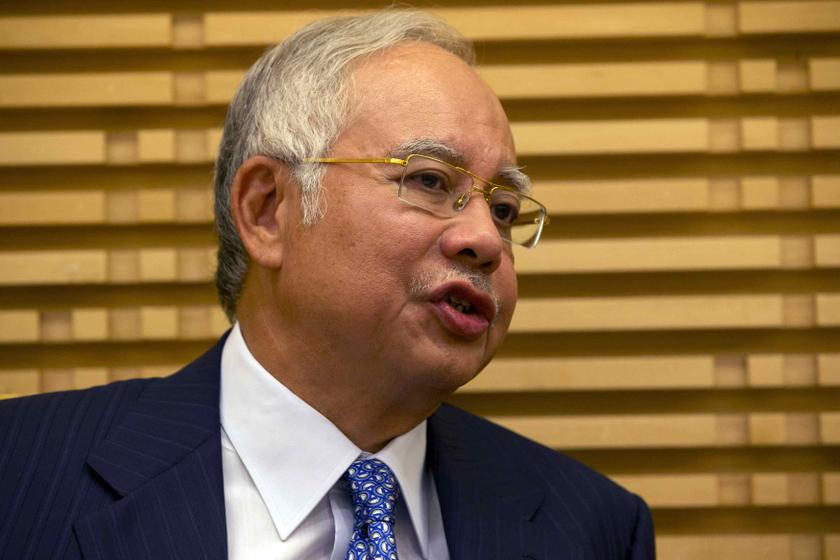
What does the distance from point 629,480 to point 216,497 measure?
1325 mm

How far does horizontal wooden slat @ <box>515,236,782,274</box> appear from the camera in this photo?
108 inches

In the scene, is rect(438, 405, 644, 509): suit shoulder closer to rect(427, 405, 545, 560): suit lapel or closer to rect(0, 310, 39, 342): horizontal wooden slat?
rect(427, 405, 545, 560): suit lapel

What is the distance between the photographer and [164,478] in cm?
197

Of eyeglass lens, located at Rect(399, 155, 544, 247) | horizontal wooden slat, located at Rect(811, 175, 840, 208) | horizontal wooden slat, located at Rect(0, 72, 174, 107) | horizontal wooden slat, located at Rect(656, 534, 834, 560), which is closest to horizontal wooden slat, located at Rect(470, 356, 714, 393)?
horizontal wooden slat, located at Rect(656, 534, 834, 560)

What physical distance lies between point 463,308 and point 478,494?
534 mm

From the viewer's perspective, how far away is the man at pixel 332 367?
194cm

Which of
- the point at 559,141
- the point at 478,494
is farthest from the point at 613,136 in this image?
the point at 478,494

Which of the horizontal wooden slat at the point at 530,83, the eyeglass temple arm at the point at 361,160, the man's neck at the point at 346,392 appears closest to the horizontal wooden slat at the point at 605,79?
the horizontal wooden slat at the point at 530,83

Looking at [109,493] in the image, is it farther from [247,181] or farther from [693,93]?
[693,93]

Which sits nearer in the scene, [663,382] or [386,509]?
[386,509]

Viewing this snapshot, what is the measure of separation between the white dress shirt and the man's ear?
26 centimetres

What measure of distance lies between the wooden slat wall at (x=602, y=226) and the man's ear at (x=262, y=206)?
0.62 metres

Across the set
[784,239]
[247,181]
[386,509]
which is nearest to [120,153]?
[247,181]

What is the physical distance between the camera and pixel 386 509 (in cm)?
200
